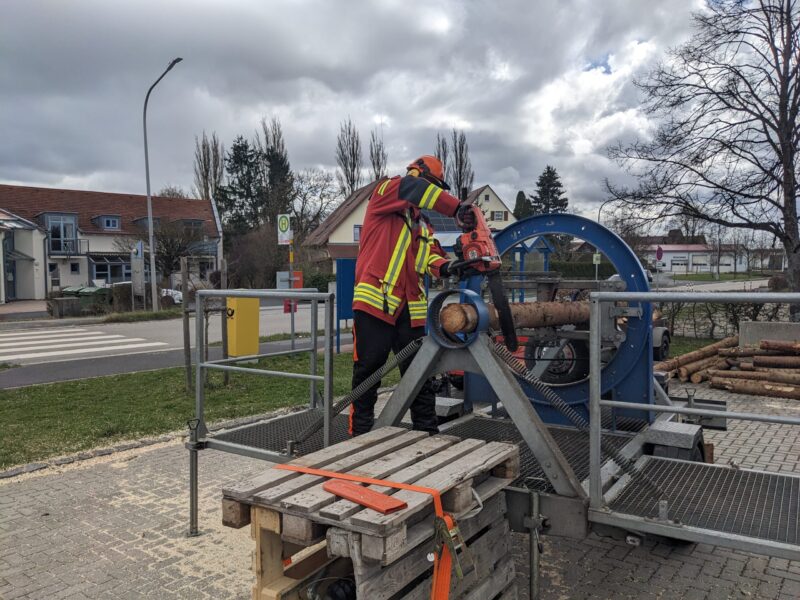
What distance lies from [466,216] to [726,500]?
72.3 inches

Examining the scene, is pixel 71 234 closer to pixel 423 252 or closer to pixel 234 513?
pixel 423 252

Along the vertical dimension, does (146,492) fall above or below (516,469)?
below

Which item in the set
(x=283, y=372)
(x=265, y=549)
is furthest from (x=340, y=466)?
(x=283, y=372)

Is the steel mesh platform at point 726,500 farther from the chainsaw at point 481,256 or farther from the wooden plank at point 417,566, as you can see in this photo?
the chainsaw at point 481,256

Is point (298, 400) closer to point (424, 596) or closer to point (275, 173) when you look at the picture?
point (424, 596)

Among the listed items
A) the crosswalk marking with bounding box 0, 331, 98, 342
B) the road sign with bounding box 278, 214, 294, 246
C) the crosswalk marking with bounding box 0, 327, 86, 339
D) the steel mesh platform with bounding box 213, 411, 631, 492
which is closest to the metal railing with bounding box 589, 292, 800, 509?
the steel mesh platform with bounding box 213, 411, 631, 492

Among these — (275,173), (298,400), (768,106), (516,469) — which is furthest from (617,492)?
(275,173)

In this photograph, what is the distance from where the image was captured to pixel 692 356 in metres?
10.9

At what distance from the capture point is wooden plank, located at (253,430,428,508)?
2424 mm

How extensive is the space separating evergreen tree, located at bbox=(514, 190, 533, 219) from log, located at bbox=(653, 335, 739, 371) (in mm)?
52665

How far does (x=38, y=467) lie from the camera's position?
218 inches

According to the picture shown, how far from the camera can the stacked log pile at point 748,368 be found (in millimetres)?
9484

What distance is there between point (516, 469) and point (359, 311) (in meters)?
1.29

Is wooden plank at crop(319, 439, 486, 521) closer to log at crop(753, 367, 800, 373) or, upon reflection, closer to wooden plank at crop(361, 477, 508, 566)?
wooden plank at crop(361, 477, 508, 566)
